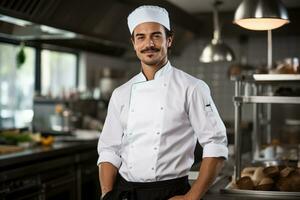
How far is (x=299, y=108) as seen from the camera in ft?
25.9

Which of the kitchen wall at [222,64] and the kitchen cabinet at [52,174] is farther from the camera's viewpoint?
the kitchen wall at [222,64]

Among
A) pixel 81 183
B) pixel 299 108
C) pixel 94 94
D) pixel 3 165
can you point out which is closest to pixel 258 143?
pixel 81 183

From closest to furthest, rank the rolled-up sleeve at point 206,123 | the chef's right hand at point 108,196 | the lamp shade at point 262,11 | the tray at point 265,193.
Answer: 1. the rolled-up sleeve at point 206,123
2. the chef's right hand at point 108,196
3. the tray at point 265,193
4. the lamp shade at point 262,11

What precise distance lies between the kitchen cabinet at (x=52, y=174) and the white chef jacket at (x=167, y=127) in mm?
1676

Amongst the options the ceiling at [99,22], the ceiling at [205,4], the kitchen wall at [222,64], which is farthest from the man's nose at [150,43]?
the kitchen wall at [222,64]

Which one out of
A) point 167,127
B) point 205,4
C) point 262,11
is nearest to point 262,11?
point 262,11

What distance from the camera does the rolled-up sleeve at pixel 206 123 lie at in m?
1.99

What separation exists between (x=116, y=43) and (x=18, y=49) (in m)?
0.99

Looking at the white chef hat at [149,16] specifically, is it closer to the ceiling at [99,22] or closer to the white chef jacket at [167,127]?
the white chef jacket at [167,127]

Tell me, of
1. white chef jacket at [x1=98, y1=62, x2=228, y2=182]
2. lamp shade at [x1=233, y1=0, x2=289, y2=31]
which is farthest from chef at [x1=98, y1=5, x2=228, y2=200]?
lamp shade at [x1=233, y1=0, x2=289, y2=31]

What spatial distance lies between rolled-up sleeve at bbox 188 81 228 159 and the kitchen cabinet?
6.20 ft

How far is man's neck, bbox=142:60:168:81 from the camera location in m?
2.14

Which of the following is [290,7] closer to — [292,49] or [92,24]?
[292,49]

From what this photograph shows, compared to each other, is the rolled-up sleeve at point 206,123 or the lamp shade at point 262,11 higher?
the lamp shade at point 262,11
